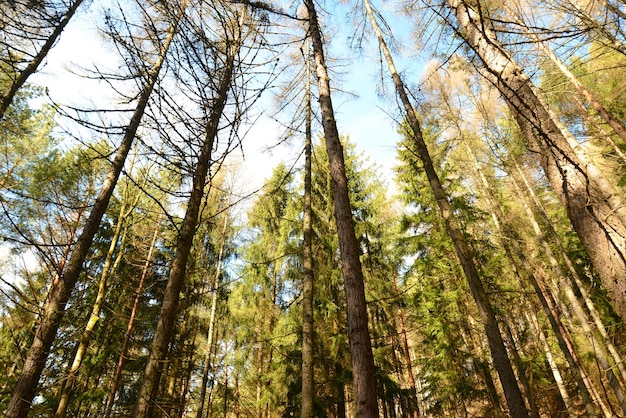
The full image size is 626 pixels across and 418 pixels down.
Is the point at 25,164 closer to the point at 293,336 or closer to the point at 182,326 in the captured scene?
the point at 182,326

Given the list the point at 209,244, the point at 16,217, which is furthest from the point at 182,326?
the point at 16,217

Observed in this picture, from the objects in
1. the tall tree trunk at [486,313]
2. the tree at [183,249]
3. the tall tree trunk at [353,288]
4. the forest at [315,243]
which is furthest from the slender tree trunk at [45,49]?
the tall tree trunk at [486,313]

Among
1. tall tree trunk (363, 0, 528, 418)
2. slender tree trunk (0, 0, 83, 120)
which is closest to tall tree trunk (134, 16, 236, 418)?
tall tree trunk (363, 0, 528, 418)

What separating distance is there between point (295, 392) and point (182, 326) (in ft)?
16.9

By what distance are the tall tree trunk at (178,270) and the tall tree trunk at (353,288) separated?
1606 millimetres

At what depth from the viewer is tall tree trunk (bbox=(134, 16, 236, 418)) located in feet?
8.04

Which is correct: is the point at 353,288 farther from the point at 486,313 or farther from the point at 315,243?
the point at 315,243

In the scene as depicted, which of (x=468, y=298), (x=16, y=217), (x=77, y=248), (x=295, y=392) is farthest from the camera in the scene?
(x=16, y=217)

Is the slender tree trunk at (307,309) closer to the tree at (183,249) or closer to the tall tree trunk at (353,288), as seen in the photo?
the tall tree trunk at (353,288)

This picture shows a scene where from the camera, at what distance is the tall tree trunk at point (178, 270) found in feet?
8.04

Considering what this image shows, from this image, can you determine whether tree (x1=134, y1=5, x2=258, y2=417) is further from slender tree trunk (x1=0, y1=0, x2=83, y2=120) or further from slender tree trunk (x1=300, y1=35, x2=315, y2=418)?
slender tree trunk (x1=0, y1=0, x2=83, y2=120)

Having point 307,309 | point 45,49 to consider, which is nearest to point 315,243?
point 307,309

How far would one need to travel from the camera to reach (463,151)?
1202 cm

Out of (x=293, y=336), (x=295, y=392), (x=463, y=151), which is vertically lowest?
(x=295, y=392)
